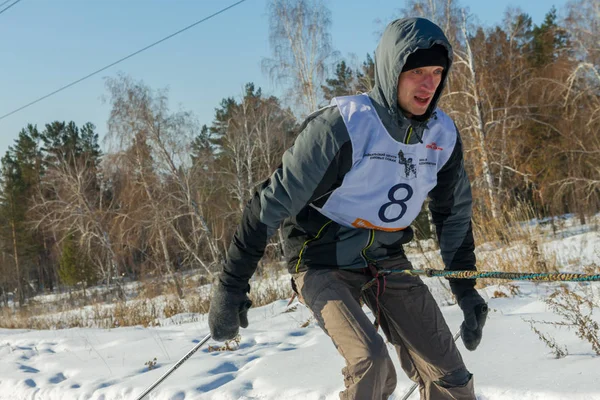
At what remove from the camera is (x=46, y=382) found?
454 cm

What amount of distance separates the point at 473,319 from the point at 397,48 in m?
1.30

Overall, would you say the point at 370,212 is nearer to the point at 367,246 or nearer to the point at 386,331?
the point at 367,246

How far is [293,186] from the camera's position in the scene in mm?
2139

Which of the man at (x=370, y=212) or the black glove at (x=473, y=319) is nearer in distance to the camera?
the man at (x=370, y=212)

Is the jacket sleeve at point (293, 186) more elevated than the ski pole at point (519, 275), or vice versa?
the jacket sleeve at point (293, 186)

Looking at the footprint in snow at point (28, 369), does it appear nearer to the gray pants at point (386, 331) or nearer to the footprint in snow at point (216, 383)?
the footprint in snow at point (216, 383)

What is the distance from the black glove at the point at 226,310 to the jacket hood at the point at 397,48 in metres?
1.01

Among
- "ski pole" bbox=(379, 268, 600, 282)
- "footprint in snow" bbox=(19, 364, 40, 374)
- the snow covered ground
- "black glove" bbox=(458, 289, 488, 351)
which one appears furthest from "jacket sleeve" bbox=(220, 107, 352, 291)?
"footprint in snow" bbox=(19, 364, 40, 374)

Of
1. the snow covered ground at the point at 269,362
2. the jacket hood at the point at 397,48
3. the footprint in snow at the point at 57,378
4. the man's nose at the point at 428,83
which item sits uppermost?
the jacket hood at the point at 397,48

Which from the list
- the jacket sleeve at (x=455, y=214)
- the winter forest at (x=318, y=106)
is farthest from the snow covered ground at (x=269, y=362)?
the winter forest at (x=318, y=106)

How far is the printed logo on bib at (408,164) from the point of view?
7.34 feet

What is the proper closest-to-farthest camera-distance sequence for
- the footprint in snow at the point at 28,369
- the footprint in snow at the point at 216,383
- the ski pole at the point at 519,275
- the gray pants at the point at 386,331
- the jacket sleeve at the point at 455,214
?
the ski pole at the point at 519,275 → the gray pants at the point at 386,331 → the jacket sleeve at the point at 455,214 → the footprint in snow at the point at 216,383 → the footprint in snow at the point at 28,369

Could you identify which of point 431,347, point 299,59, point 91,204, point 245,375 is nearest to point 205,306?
point 245,375

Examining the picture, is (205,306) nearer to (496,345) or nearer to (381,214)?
(496,345)
